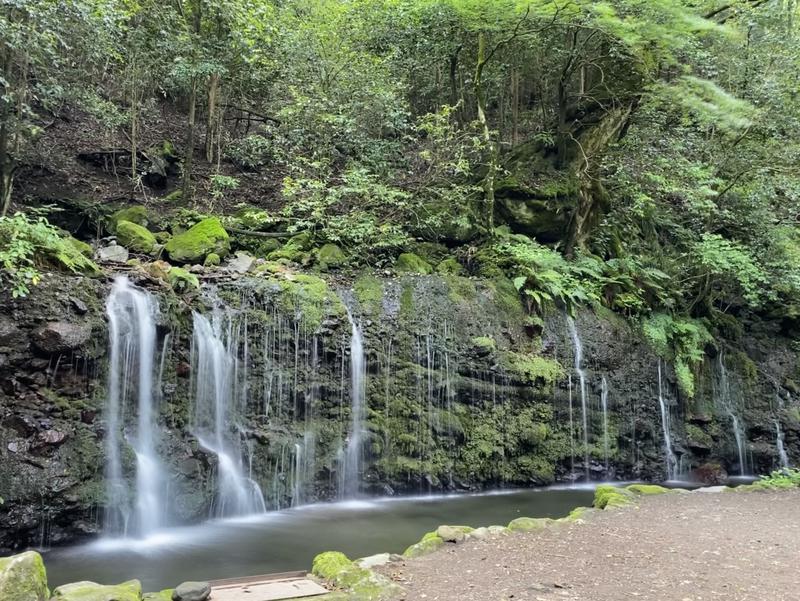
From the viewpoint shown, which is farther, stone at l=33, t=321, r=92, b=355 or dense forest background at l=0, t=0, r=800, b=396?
dense forest background at l=0, t=0, r=800, b=396

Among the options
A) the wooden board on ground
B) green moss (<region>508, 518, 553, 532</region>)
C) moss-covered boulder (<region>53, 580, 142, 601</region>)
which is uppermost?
moss-covered boulder (<region>53, 580, 142, 601</region>)

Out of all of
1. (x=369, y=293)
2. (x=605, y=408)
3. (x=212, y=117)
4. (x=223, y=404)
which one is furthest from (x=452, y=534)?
(x=212, y=117)

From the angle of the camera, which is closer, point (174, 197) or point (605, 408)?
point (605, 408)

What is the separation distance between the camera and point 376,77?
574 inches

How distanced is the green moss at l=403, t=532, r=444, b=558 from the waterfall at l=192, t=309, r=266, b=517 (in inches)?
152

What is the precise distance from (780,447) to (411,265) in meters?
9.47

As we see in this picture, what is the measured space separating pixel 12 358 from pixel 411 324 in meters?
6.23

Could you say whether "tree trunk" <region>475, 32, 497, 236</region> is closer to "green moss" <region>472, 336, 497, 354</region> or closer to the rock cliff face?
the rock cliff face

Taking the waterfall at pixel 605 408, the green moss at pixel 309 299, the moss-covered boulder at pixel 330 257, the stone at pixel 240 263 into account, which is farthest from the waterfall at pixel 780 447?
the stone at pixel 240 263

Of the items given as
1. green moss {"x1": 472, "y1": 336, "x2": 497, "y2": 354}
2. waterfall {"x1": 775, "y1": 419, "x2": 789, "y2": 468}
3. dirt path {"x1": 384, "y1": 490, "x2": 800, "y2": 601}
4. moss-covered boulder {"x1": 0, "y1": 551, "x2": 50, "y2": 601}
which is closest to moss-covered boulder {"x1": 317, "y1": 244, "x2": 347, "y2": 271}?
green moss {"x1": 472, "y1": 336, "x2": 497, "y2": 354}

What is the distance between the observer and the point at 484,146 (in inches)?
531

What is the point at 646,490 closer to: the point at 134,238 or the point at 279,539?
the point at 279,539

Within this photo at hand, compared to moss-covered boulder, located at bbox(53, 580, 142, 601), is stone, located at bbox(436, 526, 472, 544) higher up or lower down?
lower down

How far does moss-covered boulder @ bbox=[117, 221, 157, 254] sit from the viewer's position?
36.1 feet
